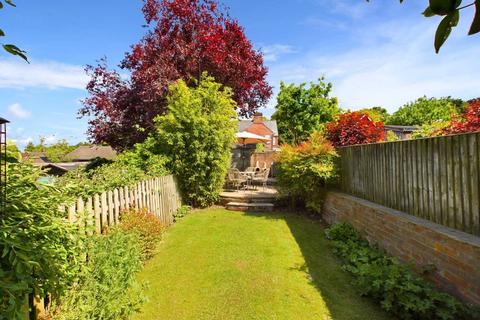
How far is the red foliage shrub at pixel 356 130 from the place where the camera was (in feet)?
28.8

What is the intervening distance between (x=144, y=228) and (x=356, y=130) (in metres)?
6.85

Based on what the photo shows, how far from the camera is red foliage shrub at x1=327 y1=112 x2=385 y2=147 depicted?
28.8 ft

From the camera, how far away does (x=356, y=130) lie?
887cm

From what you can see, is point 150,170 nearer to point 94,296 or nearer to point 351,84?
point 94,296

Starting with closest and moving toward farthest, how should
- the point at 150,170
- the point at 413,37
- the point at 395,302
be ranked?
1. the point at 395,302
2. the point at 413,37
3. the point at 150,170

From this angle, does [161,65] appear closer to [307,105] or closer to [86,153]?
[307,105]

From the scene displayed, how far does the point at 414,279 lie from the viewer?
12.8ft

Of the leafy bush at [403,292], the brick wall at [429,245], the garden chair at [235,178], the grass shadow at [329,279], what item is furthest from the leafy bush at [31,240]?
the garden chair at [235,178]

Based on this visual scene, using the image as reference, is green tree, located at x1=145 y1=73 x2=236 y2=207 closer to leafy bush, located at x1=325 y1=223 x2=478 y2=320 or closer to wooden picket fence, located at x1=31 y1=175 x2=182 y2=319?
wooden picket fence, located at x1=31 y1=175 x2=182 y2=319

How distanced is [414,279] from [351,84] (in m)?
9.59

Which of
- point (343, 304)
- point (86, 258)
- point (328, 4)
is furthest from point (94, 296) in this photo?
point (328, 4)

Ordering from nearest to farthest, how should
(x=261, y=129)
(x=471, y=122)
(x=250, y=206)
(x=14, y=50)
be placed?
(x=14, y=50) < (x=471, y=122) < (x=250, y=206) < (x=261, y=129)

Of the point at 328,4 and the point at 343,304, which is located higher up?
the point at 328,4

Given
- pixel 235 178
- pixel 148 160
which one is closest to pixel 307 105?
pixel 235 178
